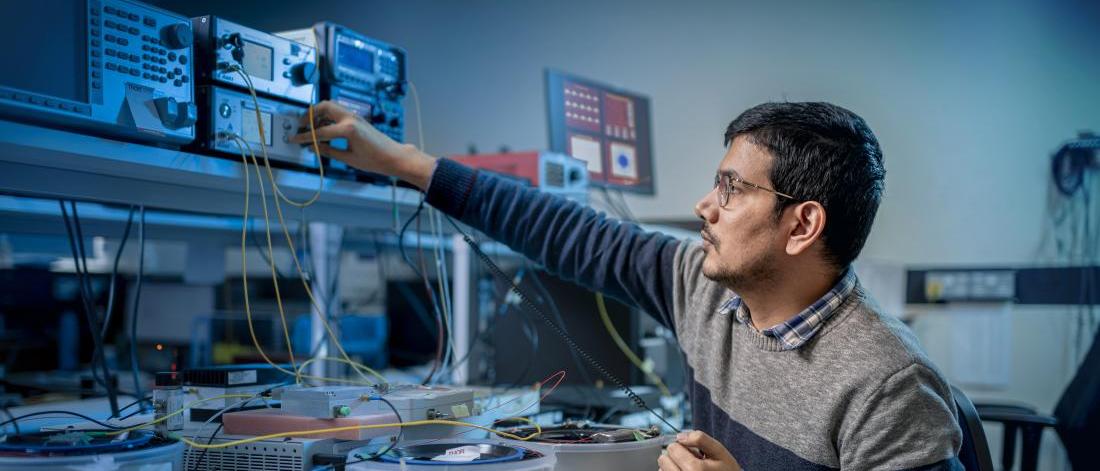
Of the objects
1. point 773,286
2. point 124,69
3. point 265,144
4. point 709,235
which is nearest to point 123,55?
point 124,69

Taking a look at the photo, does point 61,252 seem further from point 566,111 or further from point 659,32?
point 659,32

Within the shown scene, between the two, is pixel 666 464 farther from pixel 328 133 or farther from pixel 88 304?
pixel 88 304

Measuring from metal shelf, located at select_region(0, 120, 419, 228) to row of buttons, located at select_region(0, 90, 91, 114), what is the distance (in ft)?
0.09

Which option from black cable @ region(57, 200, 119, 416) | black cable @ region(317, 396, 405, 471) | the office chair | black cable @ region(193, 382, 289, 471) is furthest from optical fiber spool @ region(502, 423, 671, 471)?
black cable @ region(57, 200, 119, 416)

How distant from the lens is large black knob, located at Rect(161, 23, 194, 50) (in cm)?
126

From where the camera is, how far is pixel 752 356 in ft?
4.58

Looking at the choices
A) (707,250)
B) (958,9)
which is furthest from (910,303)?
(707,250)

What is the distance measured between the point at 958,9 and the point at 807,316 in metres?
3.22

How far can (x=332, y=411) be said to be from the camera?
3.84 feet

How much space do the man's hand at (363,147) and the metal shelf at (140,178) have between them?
5 cm

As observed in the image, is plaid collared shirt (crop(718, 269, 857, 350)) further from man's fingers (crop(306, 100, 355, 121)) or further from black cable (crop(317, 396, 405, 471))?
man's fingers (crop(306, 100, 355, 121))

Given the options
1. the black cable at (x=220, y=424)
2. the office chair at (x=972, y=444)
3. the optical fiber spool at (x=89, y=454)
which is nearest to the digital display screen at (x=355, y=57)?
the black cable at (x=220, y=424)

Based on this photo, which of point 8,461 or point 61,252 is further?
point 61,252

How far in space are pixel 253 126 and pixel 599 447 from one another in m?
0.71
